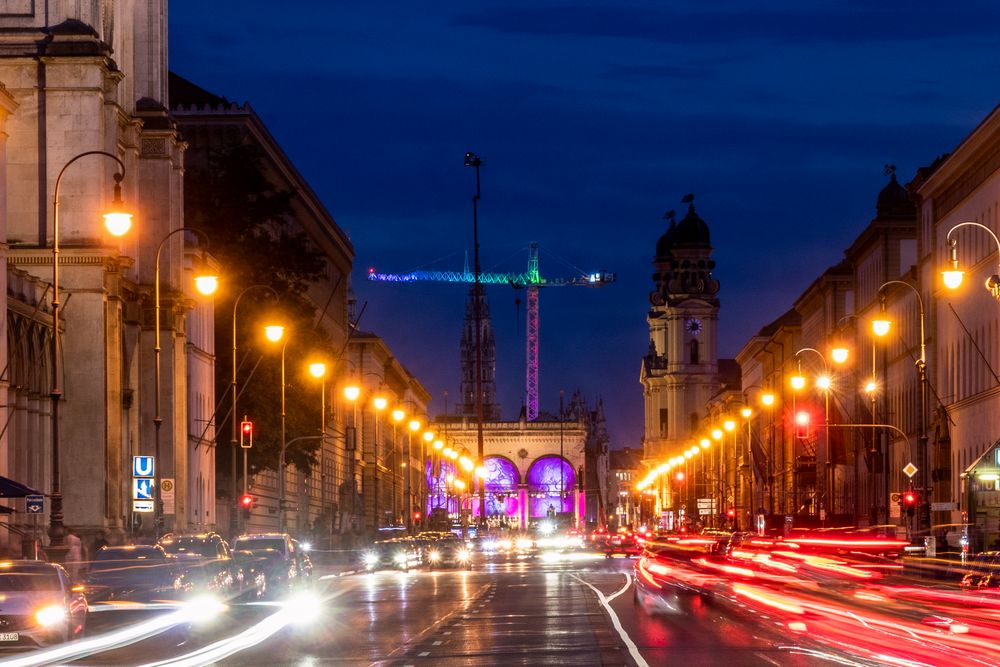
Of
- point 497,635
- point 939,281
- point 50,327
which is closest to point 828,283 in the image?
point 939,281

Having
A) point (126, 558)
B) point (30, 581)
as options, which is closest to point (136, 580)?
point (126, 558)

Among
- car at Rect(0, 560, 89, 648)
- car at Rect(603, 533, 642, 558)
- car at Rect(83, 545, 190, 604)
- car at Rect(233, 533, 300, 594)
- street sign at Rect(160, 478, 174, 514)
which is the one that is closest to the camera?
car at Rect(0, 560, 89, 648)

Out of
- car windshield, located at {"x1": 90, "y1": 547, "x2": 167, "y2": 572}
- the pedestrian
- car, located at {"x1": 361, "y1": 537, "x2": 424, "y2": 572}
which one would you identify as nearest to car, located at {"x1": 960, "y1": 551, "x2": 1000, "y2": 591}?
car windshield, located at {"x1": 90, "y1": 547, "x2": 167, "y2": 572}

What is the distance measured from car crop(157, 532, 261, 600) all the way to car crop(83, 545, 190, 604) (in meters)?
0.68

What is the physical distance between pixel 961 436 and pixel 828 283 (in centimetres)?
4696

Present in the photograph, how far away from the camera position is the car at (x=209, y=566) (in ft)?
141

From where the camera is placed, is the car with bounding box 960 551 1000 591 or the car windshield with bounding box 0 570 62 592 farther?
the car with bounding box 960 551 1000 591

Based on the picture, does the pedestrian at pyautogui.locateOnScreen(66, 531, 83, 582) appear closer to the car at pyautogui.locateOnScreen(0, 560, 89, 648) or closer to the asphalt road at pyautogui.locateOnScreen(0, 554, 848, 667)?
the asphalt road at pyautogui.locateOnScreen(0, 554, 848, 667)

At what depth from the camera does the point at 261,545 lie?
53.7 meters

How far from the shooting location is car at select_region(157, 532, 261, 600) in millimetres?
43000

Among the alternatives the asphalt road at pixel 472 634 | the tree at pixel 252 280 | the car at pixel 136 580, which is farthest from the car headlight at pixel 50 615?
the tree at pixel 252 280

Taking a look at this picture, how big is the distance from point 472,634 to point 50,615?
298 inches

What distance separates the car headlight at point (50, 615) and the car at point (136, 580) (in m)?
9.17

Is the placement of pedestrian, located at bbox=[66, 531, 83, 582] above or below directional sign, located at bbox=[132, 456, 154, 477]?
below
